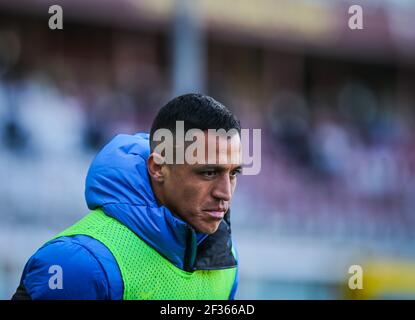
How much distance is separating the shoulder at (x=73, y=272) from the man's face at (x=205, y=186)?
1.04 feet

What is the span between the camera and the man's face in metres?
2.91

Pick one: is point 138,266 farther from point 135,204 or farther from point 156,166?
point 156,166

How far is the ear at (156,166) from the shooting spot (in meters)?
2.99

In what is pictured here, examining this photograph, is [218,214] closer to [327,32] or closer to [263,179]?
[263,179]

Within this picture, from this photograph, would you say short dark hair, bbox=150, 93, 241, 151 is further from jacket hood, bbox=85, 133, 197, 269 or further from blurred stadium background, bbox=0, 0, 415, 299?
blurred stadium background, bbox=0, 0, 415, 299

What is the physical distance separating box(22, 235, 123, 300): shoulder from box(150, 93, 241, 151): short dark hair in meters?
0.49

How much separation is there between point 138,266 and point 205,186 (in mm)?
338

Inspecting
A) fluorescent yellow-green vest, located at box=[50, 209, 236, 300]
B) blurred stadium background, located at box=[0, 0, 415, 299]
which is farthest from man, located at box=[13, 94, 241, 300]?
blurred stadium background, located at box=[0, 0, 415, 299]

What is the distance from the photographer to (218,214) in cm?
294

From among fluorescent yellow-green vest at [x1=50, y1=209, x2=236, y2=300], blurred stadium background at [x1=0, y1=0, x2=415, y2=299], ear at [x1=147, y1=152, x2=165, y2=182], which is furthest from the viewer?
blurred stadium background at [x1=0, y1=0, x2=415, y2=299]

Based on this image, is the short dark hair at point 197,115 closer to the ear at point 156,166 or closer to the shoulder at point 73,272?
the ear at point 156,166

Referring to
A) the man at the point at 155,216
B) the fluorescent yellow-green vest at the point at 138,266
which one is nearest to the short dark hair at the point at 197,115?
the man at the point at 155,216
